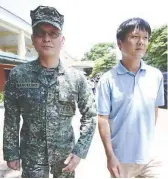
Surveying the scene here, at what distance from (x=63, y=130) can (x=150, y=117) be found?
0.39 metres

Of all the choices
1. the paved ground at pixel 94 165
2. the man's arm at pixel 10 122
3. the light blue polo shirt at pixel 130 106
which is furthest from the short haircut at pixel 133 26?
the paved ground at pixel 94 165

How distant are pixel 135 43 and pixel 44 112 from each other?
0.49 metres

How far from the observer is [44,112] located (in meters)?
1.17

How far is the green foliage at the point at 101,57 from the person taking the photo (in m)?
1.73

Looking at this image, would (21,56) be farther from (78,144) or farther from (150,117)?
(150,117)

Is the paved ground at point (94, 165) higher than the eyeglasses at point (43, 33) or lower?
lower

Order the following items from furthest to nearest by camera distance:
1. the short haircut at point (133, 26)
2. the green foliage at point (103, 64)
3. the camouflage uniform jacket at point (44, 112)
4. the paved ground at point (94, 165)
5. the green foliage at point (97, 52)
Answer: the paved ground at point (94, 165) → the green foliage at point (97, 52) → the green foliage at point (103, 64) → the short haircut at point (133, 26) → the camouflage uniform jacket at point (44, 112)

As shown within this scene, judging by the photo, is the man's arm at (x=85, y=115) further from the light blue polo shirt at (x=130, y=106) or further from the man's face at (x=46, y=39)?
the man's face at (x=46, y=39)

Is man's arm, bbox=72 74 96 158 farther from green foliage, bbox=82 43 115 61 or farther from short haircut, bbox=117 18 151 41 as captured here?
green foliage, bbox=82 43 115 61

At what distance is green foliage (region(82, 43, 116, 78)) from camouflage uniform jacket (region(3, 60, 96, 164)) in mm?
504

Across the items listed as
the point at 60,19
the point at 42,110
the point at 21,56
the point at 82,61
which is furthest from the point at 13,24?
the point at 42,110

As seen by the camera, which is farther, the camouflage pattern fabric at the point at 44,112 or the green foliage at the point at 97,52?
the green foliage at the point at 97,52

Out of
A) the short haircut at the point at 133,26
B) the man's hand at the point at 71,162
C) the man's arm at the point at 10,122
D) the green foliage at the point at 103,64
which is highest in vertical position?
the short haircut at the point at 133,26

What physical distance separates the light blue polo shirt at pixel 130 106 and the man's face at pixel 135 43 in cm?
6
